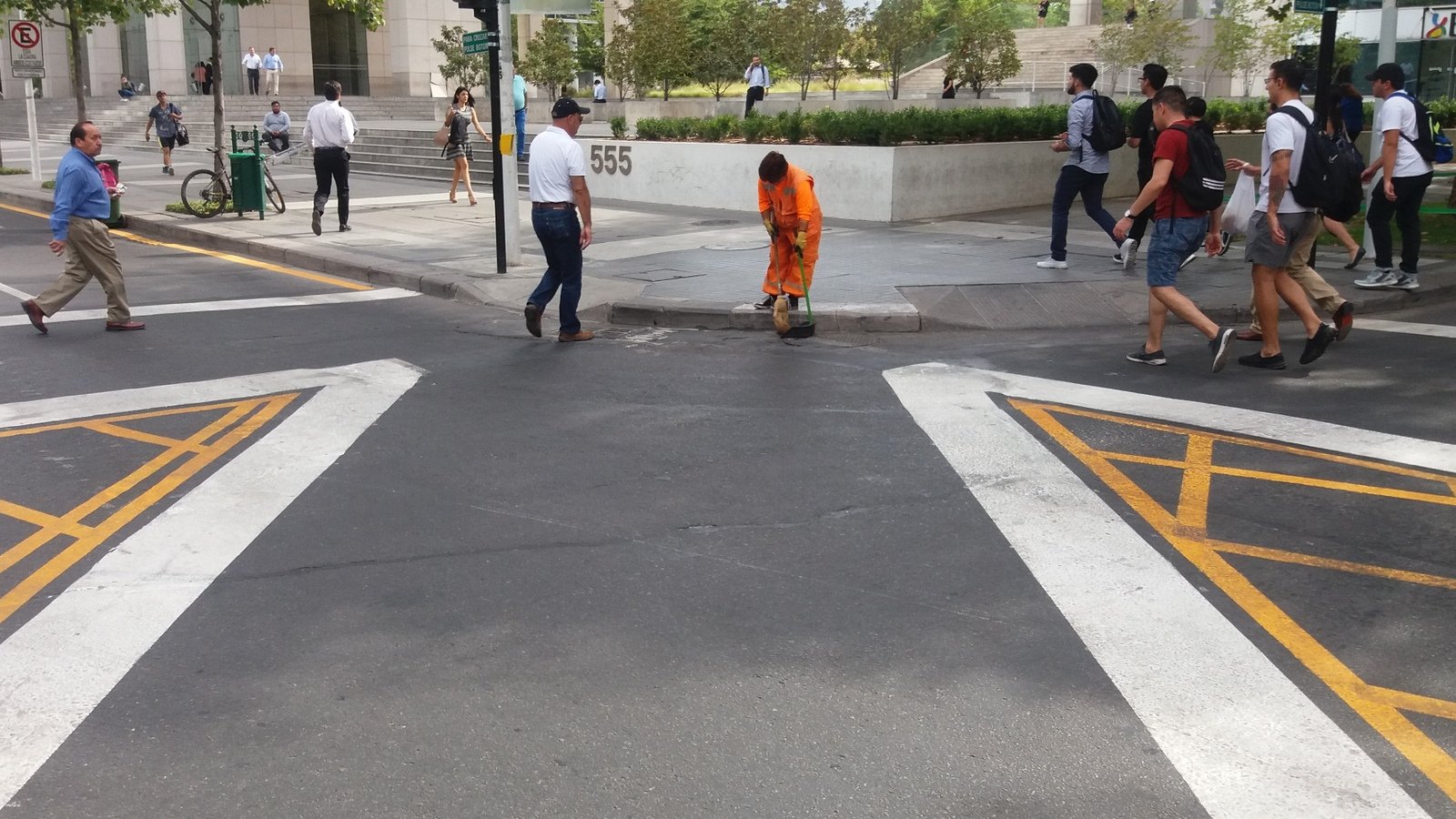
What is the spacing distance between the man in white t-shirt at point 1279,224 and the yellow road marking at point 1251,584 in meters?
2.03

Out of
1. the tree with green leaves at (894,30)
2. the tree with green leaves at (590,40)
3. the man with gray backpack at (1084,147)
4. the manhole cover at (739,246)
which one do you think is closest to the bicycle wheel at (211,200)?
the manhole cover at (739,246)

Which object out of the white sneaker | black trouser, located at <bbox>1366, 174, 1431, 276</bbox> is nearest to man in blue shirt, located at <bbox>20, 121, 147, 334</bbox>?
the white sneaker

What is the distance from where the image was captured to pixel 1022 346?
1005 cm

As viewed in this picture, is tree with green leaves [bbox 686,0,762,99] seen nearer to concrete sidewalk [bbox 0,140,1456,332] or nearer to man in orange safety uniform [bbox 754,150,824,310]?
concrete sidewalk [bbox 0,140,1456,332]

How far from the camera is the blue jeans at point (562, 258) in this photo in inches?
400

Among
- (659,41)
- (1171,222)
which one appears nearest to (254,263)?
(1171,222)

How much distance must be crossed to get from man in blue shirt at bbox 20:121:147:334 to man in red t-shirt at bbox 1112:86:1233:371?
807 cm

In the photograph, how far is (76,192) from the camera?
419 inches

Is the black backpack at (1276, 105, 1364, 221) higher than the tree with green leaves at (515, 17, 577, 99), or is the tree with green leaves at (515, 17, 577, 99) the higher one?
the tree with green leaves at (515, 17, 577, 99)

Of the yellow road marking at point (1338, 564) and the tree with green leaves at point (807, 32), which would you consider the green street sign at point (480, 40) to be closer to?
the yellow road marking at point (1338, 564)

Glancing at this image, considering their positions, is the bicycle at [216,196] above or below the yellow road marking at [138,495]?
above

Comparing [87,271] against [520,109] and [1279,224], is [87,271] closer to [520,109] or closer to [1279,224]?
[1279,224]

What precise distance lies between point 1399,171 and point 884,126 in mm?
7638

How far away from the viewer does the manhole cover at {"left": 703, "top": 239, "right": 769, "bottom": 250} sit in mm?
15153
